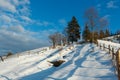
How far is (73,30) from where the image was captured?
8769cm

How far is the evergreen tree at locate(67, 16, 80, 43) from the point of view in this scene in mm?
88000

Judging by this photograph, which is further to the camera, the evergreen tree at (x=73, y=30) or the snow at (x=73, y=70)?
the evergreen tree at (x=73, y=30)

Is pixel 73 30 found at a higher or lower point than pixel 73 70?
higher

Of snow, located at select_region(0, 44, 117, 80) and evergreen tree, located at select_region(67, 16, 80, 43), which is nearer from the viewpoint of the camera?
snow, located at select_region(0, 44, 117, 80)

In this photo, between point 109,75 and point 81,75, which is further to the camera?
point 81,75

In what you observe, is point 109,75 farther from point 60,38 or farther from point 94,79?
point 60,38

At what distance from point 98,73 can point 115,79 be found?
3.06 m

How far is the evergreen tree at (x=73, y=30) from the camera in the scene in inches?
3465

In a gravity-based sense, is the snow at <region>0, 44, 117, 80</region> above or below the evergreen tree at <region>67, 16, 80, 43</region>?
below

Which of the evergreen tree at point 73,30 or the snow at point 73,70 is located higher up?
the evergreen tree at point 73,30

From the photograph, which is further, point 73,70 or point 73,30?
point 73,30

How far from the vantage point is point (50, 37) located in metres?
112

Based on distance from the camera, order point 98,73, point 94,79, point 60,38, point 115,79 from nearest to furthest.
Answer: point 115,79, point 94,79, point 98,73, point 60,38

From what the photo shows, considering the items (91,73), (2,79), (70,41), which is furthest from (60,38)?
(91,73)
